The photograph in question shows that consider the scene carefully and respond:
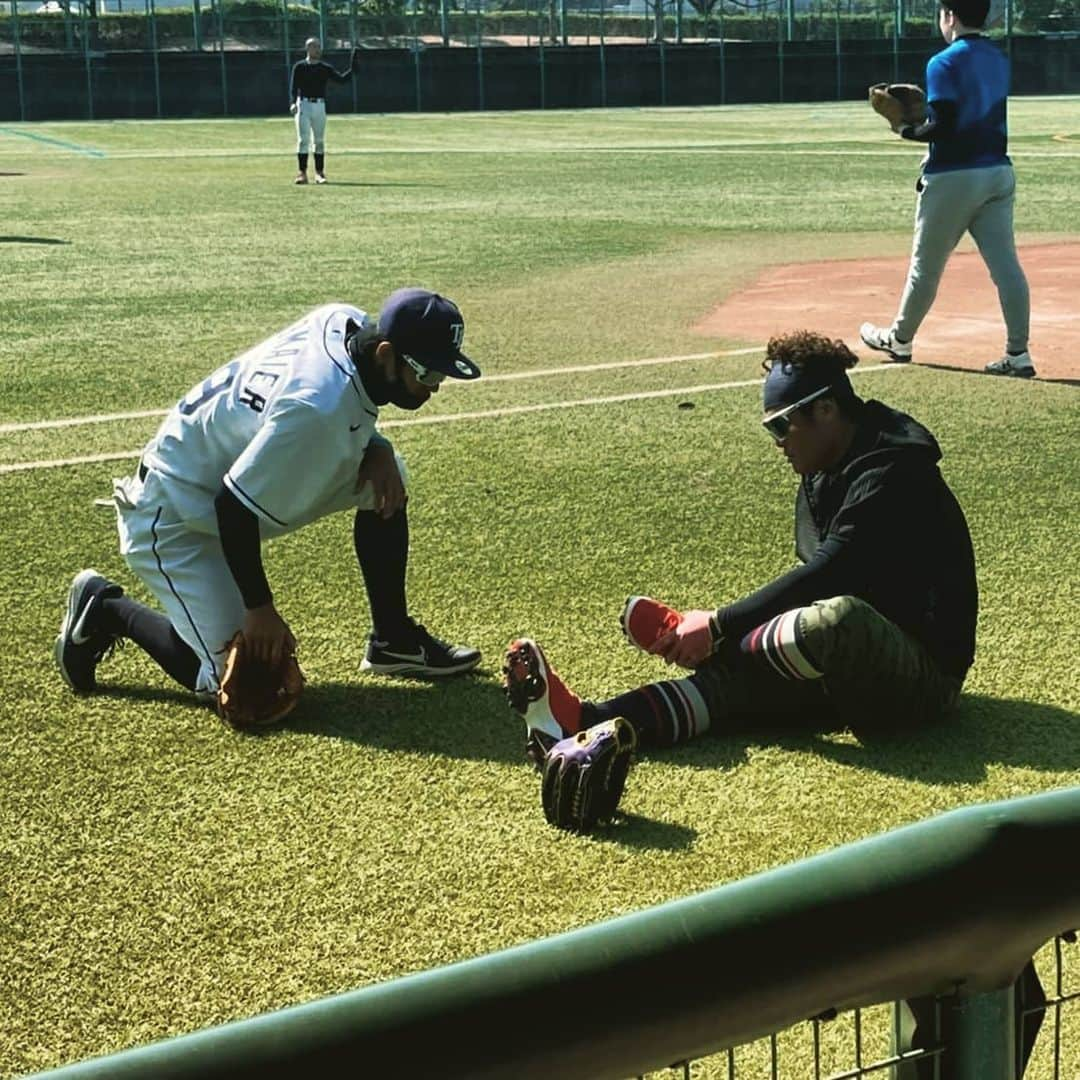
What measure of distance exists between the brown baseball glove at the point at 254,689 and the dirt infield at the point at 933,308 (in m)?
6.57

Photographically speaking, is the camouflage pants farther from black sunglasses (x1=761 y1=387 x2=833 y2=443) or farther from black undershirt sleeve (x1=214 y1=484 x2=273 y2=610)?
black undershirt sleeve (x1=214 y1=484 x2=273 y2=610)

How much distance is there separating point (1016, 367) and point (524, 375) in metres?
2.89

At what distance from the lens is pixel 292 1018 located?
1.42 meters

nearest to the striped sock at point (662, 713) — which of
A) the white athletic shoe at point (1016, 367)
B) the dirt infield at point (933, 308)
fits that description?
the white athletic shoe at point (1016, 367)

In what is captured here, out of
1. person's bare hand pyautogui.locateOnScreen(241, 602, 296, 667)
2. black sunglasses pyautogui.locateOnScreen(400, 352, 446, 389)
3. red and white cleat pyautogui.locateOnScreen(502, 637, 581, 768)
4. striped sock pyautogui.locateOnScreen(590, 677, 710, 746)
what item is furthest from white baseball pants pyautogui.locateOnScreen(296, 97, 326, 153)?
red and white cleat pyautogui.locateOnScreen(502, 637, 581, 768)

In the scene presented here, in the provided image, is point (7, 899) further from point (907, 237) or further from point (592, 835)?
point (907, 237)

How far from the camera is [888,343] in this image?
1085 cm

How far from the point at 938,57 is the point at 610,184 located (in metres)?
13.9

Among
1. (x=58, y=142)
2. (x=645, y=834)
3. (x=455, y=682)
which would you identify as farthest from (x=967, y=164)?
(x=58, y=142)

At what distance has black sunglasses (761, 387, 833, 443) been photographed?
4938 millimetres

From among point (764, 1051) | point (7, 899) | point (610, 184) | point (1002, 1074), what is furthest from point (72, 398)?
point (610, 184)

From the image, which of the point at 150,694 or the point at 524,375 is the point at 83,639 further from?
the point at 524,375

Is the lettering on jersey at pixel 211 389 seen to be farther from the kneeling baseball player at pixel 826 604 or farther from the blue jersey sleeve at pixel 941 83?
the blue jersey sleeve at pixel 941 83

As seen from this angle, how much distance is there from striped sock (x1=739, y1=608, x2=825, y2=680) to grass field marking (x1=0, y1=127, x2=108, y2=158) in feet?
92.0
